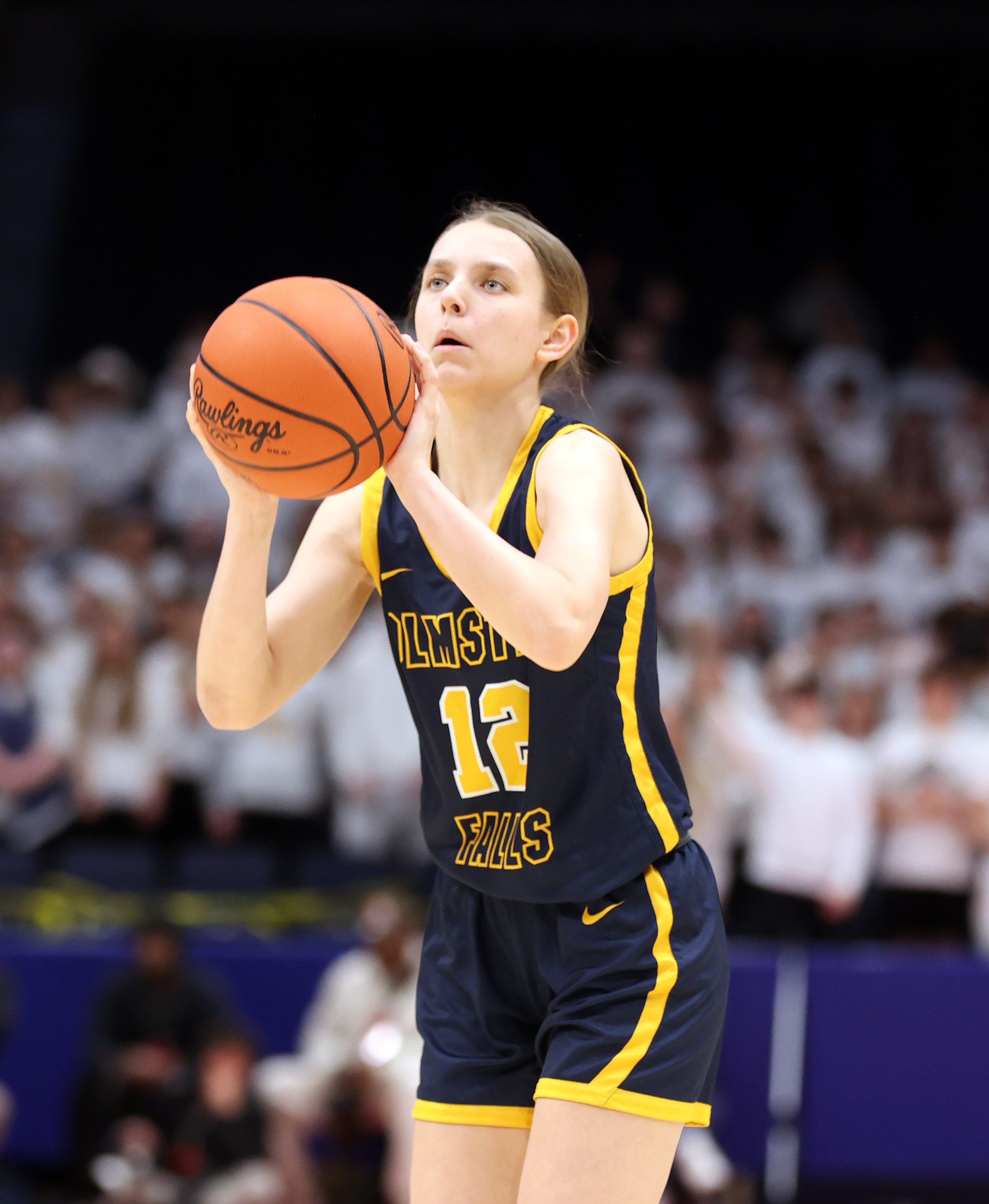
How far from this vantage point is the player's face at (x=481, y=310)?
2.71 m

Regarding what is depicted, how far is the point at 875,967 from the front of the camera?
6.68m

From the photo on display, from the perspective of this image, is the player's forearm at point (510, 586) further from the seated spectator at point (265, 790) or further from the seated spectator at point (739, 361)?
the seated spectator at point (739, 361)

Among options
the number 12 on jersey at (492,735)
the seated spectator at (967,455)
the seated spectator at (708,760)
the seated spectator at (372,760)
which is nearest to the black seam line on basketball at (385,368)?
the number 12 on jersey at (492,735)

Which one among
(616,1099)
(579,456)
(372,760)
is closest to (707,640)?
(372,760)

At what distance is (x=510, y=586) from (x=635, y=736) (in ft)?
1.48

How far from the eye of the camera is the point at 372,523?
9.40 feet

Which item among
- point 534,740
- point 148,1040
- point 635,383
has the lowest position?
point 148,1040

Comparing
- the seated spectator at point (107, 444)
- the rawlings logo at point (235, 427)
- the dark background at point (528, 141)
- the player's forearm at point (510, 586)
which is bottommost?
the player's forearm at point (510, 586)

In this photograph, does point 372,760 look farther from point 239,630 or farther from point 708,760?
point 239,630

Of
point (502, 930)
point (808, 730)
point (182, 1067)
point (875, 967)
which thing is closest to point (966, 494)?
point (808, 730)

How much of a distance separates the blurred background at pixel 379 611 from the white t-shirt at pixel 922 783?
0.05 ft

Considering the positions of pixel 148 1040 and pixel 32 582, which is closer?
pixel 148 1040

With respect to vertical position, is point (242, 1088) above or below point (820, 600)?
below

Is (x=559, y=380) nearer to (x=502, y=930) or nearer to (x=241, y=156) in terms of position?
(x=502, y=930)
